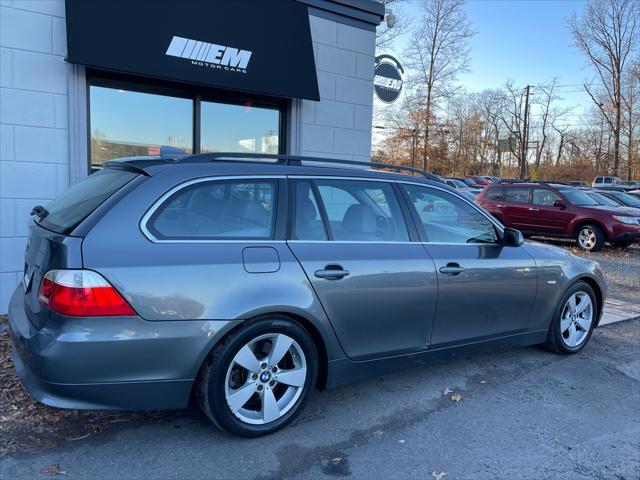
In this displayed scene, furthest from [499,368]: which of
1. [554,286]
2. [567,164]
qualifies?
[567,164]

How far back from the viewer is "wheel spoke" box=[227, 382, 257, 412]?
291 centimetres

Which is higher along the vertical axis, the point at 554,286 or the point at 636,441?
the point at 554,286

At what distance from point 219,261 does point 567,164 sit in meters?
61.5

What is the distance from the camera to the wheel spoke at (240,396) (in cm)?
291

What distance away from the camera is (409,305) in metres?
3.46

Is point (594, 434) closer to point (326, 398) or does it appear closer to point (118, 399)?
point (326, 398)

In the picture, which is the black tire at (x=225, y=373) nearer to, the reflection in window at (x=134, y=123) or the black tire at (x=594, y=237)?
the reflection in window at (x=134, y=123)

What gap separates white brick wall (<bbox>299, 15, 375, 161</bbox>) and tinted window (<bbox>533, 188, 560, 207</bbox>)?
740 centimetres

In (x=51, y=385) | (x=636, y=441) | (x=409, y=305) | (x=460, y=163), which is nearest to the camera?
(x=51, y=385)

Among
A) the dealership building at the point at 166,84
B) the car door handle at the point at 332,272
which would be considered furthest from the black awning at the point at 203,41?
the car door handle at the point at 332,272

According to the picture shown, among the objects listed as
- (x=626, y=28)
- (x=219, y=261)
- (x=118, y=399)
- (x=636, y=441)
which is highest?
(x=626, y=28)

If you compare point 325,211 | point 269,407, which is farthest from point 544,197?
point 269,407

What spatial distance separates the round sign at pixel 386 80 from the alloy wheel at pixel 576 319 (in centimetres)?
1001

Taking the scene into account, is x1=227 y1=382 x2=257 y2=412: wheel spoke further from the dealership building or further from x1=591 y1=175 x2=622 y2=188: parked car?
x1=591 y1=175 x2=622 y2=188: parked car
